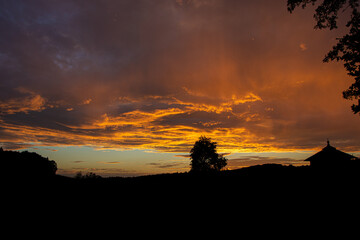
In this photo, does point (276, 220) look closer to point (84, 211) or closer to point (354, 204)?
point (354, 204)

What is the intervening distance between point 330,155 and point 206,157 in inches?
971

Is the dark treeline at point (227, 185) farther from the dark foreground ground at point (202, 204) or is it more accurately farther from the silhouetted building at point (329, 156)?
the silhouetted building at point (329, 156)

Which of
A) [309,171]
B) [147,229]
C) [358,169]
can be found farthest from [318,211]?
[147,229]

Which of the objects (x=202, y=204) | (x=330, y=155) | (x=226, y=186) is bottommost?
(x=202, y=204)

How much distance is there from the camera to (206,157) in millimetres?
50281

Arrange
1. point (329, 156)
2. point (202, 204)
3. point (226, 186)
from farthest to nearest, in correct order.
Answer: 1. point (329, 156)
2. point (226, 186)
3. point (202, 204)

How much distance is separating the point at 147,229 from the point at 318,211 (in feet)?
16.4

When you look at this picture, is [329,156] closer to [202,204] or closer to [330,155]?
[330,155]

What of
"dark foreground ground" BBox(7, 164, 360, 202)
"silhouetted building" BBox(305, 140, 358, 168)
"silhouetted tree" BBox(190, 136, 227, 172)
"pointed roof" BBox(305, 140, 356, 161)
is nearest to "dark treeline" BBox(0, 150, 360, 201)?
"dark foreground ground" BBox(7, 164, 360, 202)

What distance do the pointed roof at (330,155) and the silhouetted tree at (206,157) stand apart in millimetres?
19315

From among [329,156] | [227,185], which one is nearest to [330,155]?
[329,156]

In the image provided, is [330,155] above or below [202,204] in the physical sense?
above

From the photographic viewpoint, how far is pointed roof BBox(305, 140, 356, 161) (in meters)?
35.8

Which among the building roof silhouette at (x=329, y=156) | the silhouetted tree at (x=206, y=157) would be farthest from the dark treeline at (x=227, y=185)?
the silhouetted tree at (x=206, y=157)
